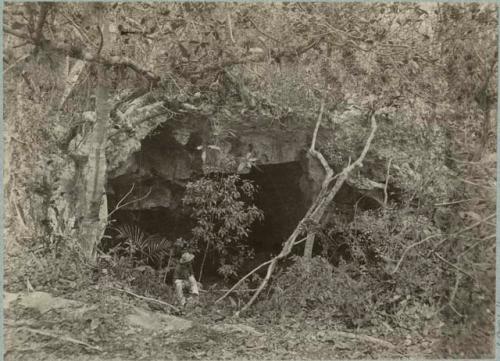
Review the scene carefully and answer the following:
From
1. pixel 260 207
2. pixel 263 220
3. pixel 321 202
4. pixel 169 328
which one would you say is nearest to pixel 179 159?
pixel 260 207

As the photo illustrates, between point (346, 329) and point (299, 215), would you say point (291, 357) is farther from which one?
point (299, 215)

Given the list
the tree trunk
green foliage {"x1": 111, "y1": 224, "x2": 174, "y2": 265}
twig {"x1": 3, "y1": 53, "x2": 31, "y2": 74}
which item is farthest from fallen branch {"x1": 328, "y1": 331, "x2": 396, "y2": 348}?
twig {"x1": 3, "y1": 53, "x2": 31, "y2": 74}

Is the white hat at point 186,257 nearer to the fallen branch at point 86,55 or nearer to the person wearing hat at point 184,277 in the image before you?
the person wearing hat at point 184,277

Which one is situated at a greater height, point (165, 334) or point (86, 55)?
point (86, 55)

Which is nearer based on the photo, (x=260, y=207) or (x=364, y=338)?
(x=364, y=338)

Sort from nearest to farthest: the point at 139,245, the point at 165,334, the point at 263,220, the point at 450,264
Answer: the point at 165,334 → the point at 450,264 → the point at 139,245 → the point at 263,220

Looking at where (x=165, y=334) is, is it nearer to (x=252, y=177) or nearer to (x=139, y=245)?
(x=139, y=245)

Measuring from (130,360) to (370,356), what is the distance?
7.33 ft

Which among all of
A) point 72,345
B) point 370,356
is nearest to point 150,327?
point 72,345

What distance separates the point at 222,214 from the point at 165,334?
1.31m

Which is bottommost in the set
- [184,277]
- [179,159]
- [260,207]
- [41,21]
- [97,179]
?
[184,277]

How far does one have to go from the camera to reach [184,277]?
533 cm

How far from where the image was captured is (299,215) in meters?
5.54

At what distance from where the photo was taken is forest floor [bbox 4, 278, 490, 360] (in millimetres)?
4734
